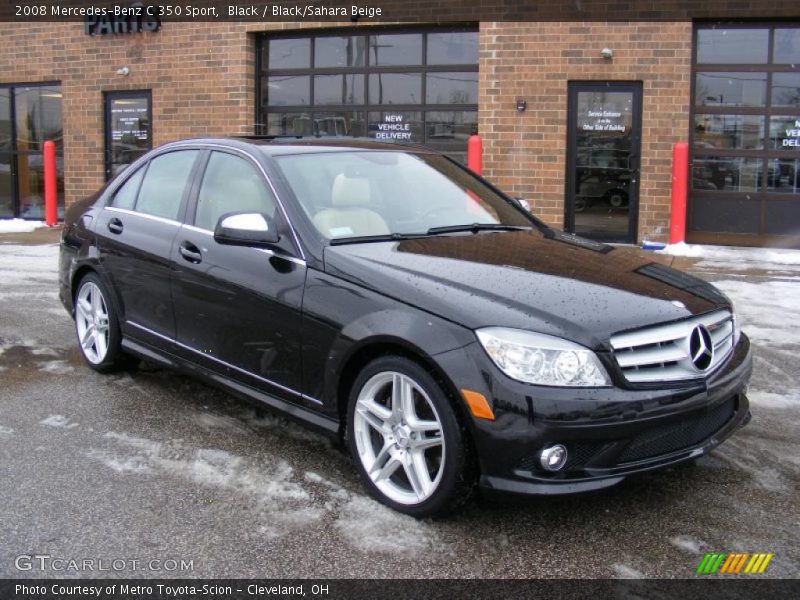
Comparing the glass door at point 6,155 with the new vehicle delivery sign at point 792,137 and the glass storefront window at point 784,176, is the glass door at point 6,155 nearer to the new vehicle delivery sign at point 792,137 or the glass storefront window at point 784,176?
the glass storefront window at point 784,176

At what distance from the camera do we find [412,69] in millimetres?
13055

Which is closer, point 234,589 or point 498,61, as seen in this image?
point 234,589

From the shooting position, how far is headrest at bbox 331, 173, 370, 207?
4199 mm

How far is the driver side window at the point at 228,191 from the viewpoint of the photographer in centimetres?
428

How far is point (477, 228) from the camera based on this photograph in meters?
4.41

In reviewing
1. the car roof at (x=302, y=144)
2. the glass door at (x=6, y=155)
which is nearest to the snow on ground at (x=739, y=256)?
the car roof at (x=302, y=144)

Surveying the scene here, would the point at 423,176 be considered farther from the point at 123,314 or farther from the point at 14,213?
the point at 14,213

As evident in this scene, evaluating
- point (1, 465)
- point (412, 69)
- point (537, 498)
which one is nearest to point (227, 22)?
point (412, 69)

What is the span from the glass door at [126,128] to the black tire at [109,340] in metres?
9.59

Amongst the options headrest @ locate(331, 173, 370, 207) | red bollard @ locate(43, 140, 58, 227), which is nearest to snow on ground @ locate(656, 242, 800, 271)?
headrest @ locate(331, 173, 370, 207)

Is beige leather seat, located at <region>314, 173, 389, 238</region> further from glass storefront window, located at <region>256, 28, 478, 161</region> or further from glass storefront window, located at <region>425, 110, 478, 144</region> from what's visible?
glass storefront window, located at <region>425, 110, 478, 144</region>

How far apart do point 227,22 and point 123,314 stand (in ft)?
32.4

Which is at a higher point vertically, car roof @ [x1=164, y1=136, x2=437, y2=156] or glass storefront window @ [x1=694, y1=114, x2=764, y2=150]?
glass storefront window @ [x1=694, y1=114, x2=764, y2=150]

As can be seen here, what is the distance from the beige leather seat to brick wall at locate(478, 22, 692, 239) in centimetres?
836
